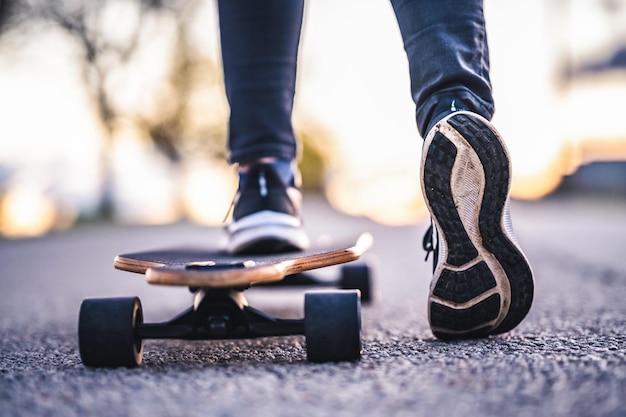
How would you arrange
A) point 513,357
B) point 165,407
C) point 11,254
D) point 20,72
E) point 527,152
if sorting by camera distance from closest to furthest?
point 165,407
point 513,357
point 11,254
point 20,72
point 527,152

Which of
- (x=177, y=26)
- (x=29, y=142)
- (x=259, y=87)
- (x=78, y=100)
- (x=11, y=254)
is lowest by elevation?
(x=11, y=254)

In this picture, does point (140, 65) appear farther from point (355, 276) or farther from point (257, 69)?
point (257, 69)

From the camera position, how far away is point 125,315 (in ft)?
4.38

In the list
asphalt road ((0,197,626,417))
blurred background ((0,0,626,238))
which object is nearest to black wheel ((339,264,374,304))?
asphalt road ((0,197,626,417))

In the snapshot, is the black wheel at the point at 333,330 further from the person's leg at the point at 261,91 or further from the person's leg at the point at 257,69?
the person's leg at the point at 257,69

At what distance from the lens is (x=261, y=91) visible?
195 centimetres

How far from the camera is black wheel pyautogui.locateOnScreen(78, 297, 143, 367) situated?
52.2 inches

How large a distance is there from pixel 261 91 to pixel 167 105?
1744 centimetres

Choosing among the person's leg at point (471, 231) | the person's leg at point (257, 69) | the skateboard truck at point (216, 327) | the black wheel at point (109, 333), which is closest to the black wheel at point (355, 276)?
the person's leg at point (257, 69)

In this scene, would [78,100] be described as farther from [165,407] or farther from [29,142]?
[165,407]

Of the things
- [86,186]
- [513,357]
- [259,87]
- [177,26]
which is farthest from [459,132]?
Answer: [177,26]

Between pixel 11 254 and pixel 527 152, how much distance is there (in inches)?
526

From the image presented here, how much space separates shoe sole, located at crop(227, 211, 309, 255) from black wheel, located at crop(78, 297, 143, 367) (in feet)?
1.53

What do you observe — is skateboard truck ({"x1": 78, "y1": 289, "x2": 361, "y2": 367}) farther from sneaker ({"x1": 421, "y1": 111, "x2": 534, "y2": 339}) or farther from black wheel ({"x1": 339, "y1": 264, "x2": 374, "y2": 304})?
black wheel ({"x1": 339, "y1": 264, "x2": 374, "y2": 304})
